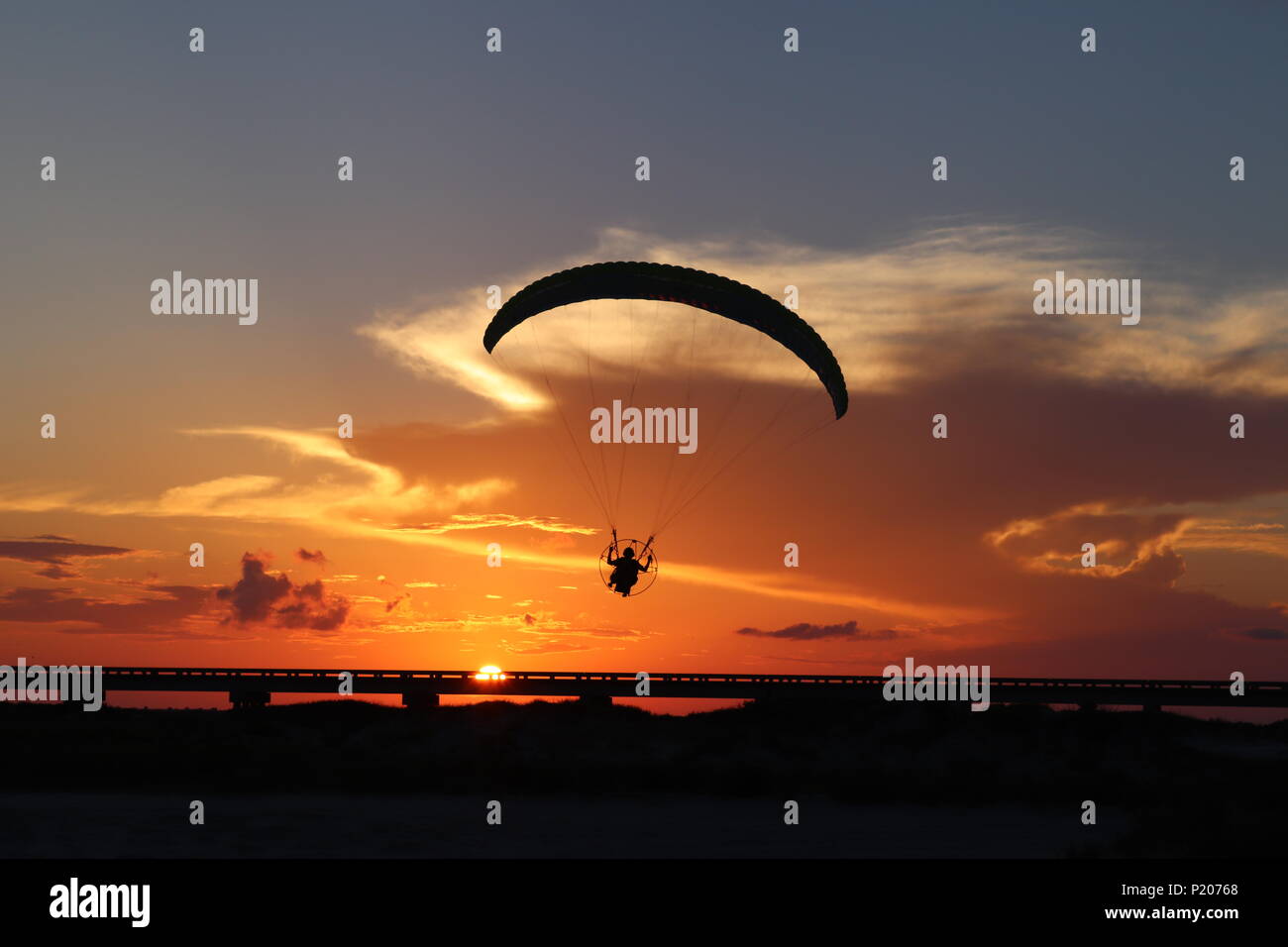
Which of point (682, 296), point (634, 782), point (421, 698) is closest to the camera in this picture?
point (682, 296)

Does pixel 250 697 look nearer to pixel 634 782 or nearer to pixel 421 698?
pixel 421 698

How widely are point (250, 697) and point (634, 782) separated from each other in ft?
99.0

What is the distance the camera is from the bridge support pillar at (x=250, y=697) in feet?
211

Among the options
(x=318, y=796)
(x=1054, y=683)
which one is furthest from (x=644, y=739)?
(x=1054, y=683)

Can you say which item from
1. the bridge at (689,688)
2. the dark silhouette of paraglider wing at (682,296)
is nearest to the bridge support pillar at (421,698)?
the bridge at (689,688)

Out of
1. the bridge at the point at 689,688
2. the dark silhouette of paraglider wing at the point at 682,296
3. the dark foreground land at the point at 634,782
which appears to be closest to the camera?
the dark foreground land at the point at 634,782

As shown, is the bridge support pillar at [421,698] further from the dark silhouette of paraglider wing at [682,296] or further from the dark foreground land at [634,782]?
the dark silhouette of paraglider wing at [682,296]

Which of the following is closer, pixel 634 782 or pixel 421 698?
pixel 634 782

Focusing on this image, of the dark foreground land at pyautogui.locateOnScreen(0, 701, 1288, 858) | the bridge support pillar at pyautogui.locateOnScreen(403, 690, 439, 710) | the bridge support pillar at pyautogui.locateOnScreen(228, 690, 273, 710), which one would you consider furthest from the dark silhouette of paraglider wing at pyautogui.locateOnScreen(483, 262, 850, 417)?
the bridge support pillar at pyautogui.locateOnScreen(228, 690, 273, 710)

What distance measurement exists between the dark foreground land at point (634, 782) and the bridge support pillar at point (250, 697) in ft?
11.0

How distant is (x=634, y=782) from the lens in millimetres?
43469

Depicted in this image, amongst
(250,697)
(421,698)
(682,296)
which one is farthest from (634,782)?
(250,697)

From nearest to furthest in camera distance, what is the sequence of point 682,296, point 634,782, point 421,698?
point 682,296 → point 634,782 → point 421,698

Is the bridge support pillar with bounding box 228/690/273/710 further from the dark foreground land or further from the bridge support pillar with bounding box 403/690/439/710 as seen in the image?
the bridge support pillar with bounding box 403/690/439/710
